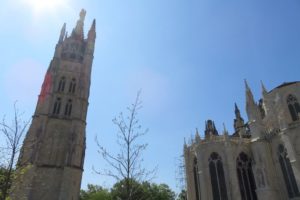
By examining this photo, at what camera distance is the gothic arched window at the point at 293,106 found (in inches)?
1062

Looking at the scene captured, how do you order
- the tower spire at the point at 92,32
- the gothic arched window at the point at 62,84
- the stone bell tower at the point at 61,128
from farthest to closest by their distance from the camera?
the tower spire at the point at 92,32, the gothic arched window at the point at 62,84, the stone bell tower at the point at 61,128

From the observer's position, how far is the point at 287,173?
23047mm

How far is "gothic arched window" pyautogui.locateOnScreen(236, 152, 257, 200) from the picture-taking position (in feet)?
80.3

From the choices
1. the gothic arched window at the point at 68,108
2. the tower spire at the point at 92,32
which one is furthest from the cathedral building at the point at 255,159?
the tower spire at the point at 92,32

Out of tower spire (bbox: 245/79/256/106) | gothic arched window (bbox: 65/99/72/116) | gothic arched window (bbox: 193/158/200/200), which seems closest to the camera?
gothic arched window (bbox: 193/158/200/200)

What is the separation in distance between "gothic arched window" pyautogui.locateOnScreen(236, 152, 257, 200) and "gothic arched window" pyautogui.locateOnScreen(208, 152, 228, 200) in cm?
168

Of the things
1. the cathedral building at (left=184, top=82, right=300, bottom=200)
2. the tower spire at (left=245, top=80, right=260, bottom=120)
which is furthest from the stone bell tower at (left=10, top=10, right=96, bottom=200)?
the tower spire at (left=245, top=80, right=260, bottom=120)

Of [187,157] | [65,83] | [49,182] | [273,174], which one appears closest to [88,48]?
[65,83]

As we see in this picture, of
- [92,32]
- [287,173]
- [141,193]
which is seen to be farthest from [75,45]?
[287,173]

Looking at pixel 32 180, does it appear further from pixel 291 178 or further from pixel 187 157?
pixel 291 178

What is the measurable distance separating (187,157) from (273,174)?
882 centimetres

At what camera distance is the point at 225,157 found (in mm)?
25391

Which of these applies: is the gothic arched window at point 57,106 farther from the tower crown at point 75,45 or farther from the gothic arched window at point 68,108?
the tower crown at point 75,45

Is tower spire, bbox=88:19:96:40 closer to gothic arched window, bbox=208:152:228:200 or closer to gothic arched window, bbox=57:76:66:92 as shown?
gothic arched window, bbox=57:76:66:92
